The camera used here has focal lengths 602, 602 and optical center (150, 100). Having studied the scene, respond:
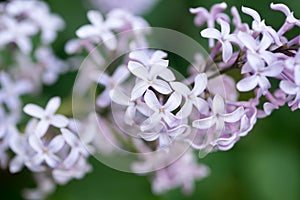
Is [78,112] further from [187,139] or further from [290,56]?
[290,56]

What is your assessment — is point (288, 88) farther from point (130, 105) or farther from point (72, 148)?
point (72, 148)

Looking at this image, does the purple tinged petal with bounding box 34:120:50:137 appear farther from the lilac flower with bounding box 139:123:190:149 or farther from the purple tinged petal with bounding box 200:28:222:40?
the purple tinged petal with bounding box 200:28:222:40

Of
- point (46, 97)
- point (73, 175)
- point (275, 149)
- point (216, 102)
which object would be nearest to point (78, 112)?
point (73, 175)

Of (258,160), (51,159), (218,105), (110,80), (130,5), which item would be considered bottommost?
(258,160)

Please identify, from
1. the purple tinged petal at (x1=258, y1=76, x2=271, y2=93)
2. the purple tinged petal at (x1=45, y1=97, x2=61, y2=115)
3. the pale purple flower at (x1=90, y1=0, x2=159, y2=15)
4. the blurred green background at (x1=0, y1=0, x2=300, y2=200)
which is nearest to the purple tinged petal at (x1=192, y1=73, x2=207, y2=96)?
the purple tinged petal at (x1=258, y1=76, x2=271, y2=93)

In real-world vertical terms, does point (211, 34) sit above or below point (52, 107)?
above

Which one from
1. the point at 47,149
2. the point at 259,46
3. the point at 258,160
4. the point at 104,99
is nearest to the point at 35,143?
the point at 47,149
